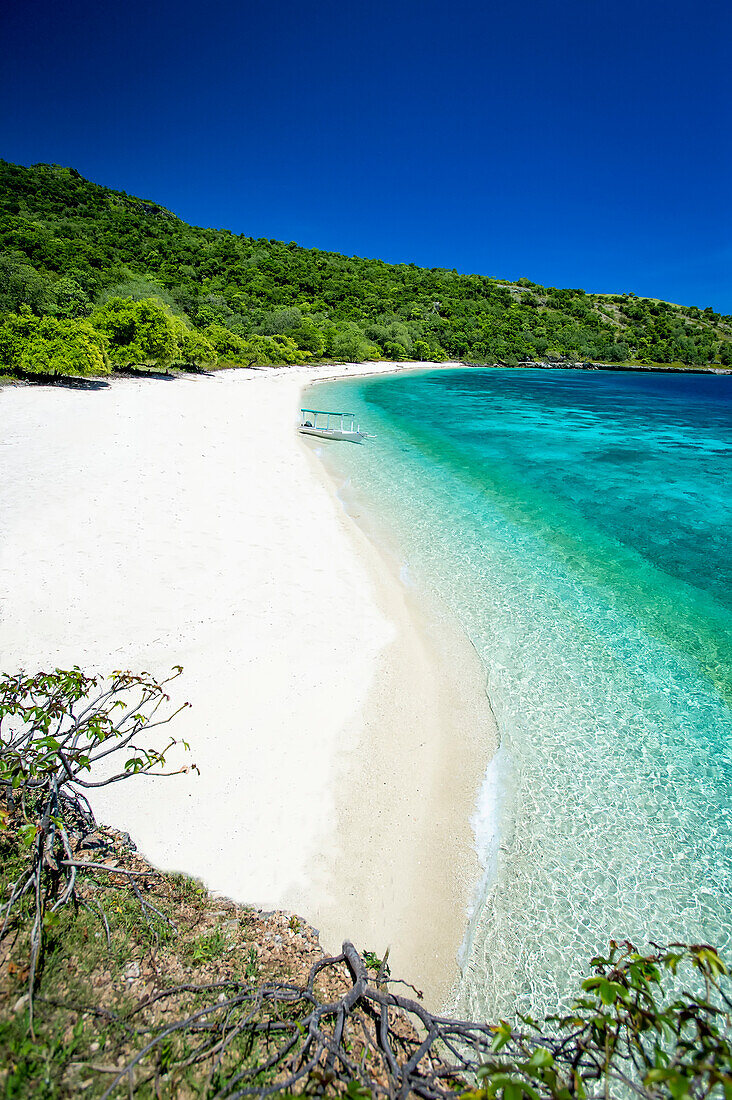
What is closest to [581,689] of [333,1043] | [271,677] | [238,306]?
[271,677]

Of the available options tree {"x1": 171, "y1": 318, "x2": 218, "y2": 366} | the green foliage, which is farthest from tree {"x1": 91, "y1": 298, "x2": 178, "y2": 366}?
the green foliage

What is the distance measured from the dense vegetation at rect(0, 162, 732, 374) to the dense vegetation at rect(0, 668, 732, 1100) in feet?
81.6

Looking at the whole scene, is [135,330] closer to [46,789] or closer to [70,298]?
[70,298]

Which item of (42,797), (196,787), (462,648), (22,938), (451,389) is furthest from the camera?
(451,389)

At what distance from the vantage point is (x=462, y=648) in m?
9.07

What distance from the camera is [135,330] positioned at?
2838 cm

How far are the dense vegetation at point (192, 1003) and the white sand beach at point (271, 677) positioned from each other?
94cm

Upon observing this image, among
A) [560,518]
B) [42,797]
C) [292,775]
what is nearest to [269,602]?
[292,775]

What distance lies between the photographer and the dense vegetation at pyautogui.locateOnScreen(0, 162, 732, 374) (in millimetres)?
28375

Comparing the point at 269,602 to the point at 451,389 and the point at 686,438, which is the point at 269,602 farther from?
the point at 451,389

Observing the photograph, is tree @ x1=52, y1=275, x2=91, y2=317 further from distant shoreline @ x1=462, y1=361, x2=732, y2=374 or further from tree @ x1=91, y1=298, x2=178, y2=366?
distant shoreline @ x1=462, y1=361, x2=732, y2=374

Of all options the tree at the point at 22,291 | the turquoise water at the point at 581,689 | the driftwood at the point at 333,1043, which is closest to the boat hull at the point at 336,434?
the turquoise water at the point at 581,689

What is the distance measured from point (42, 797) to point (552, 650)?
831 centimetres

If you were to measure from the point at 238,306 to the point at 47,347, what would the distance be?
4607cm
